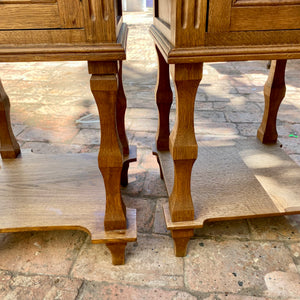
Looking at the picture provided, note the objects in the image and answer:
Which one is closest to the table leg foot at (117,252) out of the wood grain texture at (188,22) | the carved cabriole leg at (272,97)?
the wood grain texture at (188,22)

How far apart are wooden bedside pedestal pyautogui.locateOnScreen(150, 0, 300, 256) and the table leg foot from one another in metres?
0.25

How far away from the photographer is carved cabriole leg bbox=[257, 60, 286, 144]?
1935 mm

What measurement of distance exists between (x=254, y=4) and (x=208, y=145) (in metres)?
1.22

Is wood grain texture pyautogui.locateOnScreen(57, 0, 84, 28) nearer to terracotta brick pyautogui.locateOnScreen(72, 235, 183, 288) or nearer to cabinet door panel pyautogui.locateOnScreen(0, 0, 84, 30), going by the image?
cabinet door panel pyautogui.locateOnScreen(0, 0, 84, 30)

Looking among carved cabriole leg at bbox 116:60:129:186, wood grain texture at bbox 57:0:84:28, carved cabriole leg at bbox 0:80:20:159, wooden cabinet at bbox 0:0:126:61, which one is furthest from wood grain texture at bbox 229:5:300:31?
carved cabriole leg at bbox 0:80:20:159

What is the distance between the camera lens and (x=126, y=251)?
1581mm

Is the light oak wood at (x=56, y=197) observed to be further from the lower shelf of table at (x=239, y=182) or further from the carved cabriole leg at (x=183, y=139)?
the lower shelf of table at (x=239, y=182)

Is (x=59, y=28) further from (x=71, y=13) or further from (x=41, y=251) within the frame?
(x=41, y=251)

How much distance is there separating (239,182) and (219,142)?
0.51 metres

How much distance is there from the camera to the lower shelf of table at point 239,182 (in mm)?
1528

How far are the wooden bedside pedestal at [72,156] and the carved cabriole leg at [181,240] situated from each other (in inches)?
8.4

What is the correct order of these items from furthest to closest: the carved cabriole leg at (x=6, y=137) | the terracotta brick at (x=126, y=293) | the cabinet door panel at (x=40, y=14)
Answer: the carved cabriole leg at (x=6, y=137) → the terracotta brick at (x=126, y=293) → the cabinet door panel at (x=40, y=14)

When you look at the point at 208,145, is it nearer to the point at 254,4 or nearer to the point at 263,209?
the point at 263,209

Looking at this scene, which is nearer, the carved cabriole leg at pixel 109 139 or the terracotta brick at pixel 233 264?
the carved cabriole leg at pixel 109 139
